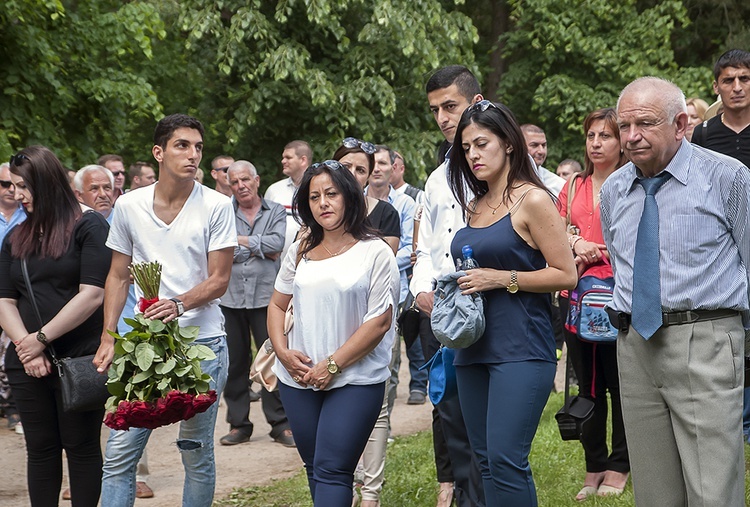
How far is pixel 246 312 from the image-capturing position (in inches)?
376

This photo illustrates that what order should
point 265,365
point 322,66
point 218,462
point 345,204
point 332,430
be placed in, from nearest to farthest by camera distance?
1. point 332,430
2. point 345,204
3. point 265,365
4. point 218,462
5. point 322,66

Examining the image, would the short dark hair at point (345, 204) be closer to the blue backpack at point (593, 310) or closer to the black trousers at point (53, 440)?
the blue backpack at point (593, 310)

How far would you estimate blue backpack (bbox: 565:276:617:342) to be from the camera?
5.91 m

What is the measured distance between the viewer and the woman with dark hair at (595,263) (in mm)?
6227

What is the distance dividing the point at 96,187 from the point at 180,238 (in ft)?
10.2

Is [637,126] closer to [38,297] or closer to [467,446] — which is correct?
[467,446]

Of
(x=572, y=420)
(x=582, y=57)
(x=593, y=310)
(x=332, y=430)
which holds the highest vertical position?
(x=582, y=57)

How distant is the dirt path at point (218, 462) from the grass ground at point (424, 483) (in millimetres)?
333

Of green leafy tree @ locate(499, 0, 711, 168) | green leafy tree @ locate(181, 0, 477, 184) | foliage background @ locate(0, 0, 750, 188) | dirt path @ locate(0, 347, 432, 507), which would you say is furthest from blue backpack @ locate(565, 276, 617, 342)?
green leafy tree @ locate(499, 0, 711, 168)

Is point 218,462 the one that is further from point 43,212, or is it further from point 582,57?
point 582,57

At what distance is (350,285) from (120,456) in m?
1.59

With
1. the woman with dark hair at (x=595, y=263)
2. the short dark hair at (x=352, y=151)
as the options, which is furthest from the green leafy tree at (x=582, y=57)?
the woman with dark hair at (x=595, y=263)

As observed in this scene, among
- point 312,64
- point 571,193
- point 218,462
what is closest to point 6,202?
point 218,462

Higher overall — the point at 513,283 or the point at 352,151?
the point at 352,151
